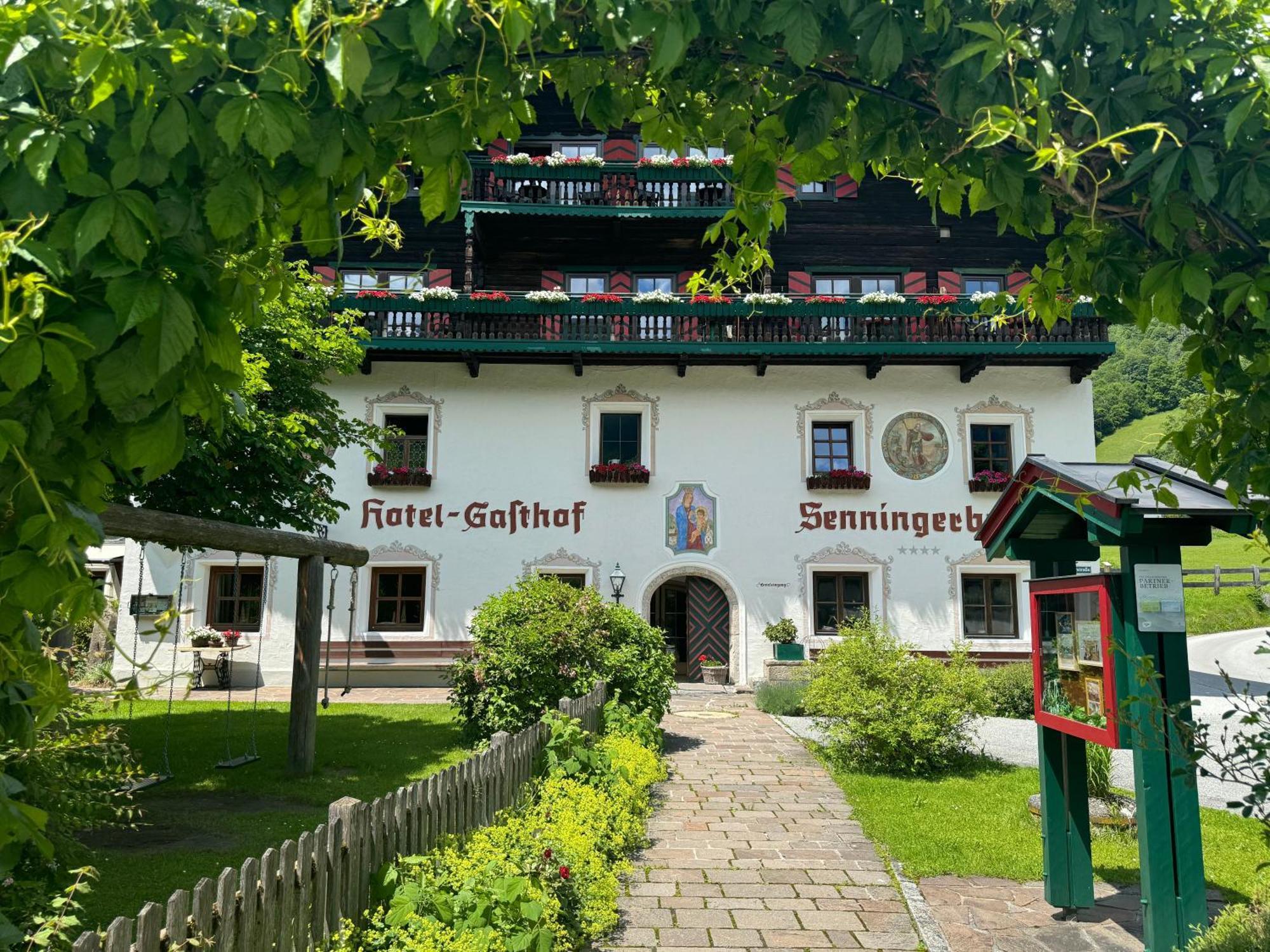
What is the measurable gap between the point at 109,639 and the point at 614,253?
18.5m

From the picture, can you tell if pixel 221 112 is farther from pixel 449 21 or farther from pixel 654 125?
pixel 654 125

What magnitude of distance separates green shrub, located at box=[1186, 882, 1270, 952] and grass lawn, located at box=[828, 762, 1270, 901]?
72.7 inches

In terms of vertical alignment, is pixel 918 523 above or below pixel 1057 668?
above

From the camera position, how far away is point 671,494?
18.0 m

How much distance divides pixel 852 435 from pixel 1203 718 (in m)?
9.16

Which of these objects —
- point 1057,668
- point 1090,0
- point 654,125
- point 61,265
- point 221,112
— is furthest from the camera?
point 1057,668

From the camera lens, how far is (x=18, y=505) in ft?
5.05

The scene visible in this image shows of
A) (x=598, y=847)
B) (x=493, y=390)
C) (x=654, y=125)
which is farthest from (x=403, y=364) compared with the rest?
(x=654, y=125)

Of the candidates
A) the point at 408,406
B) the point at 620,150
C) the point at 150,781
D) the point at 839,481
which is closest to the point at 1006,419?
the point at 839,481

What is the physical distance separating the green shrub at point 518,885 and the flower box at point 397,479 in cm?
1184

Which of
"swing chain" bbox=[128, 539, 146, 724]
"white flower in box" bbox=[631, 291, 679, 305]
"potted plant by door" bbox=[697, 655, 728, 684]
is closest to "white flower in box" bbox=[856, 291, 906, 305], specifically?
"white flower in box" bbox=[631, 291, 679, 305]

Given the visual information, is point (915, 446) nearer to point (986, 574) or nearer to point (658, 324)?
point (986, 574)

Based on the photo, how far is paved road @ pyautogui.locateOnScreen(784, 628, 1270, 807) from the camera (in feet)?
30.3

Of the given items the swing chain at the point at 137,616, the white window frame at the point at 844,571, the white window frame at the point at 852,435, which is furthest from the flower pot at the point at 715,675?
the swing chain at the point at 137,616
